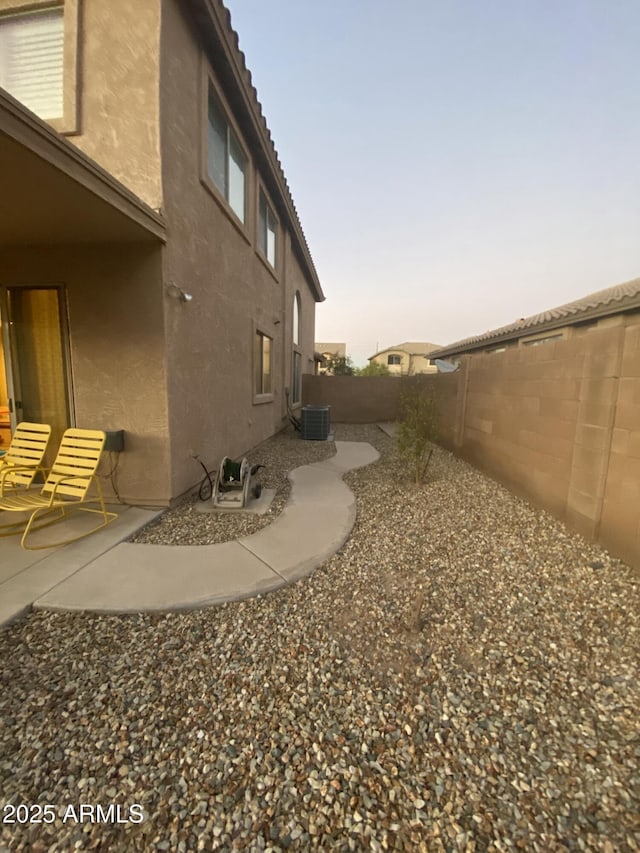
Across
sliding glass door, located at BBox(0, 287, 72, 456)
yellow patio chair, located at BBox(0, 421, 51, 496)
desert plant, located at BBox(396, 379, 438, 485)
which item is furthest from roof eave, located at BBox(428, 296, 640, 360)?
yellow patio chair, located at BBox(0, 421, 51, 496)

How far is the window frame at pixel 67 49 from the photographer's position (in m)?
3.64

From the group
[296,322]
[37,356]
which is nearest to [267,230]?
[296,322]

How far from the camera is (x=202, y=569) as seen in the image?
9.41 feet

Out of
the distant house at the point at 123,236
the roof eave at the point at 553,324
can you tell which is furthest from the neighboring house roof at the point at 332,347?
the distant house at the point at 123,236

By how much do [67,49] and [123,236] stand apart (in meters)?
2.13

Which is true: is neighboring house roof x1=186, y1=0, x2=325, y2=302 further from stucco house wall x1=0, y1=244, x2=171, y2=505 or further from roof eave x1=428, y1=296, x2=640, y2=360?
roof eave x1=428, y1=296, x2=640, y2=360

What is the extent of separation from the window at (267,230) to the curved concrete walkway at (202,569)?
6.70 meters

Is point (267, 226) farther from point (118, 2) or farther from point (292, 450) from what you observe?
point (292, 450)

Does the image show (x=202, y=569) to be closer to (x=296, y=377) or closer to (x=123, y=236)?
(x=123, y=236)

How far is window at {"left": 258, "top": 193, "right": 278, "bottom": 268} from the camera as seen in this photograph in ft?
25.7

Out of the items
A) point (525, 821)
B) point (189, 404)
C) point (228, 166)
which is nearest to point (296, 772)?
point (525, 821)

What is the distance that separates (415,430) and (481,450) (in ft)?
5.19

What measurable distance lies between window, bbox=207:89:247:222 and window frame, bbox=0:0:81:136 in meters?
1.58

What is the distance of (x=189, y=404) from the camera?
449 centimetres
